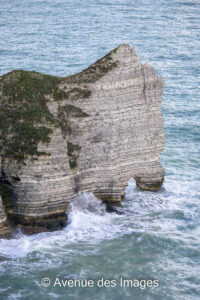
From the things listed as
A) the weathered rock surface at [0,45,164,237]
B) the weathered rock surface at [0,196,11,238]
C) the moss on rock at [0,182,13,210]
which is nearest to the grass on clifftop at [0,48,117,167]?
the weathered rock surface at [0,45,164,237]

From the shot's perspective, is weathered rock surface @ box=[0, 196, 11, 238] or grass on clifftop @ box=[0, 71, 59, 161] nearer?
weathered rock surface @ box=[0, 196, 11, 238]

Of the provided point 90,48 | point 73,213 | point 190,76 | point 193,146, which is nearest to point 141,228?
point 73,213

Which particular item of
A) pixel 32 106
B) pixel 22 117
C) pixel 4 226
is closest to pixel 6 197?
pixel 4 226

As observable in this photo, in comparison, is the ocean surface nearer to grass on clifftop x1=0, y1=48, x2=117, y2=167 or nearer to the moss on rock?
the moss on rock

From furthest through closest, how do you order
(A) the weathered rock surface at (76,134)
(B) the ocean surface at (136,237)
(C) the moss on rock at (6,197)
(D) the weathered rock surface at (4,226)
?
(C) the moss on rock at (6,197) < (A) the weathered rock surface at (76,134) < (D) the weathered rock surface at (4,226) < (B) the ocean surface at (136,237)

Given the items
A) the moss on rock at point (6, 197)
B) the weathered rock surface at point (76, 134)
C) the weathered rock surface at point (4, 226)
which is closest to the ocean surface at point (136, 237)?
the weathered rock surface at point (4, 226)

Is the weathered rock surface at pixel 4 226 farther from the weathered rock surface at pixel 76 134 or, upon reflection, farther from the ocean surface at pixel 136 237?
the weathered rock surface at pixel 76 134

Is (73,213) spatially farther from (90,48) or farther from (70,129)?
(90,48)

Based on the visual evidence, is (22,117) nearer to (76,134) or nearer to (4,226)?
(76,134)
